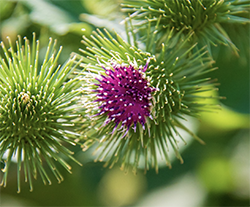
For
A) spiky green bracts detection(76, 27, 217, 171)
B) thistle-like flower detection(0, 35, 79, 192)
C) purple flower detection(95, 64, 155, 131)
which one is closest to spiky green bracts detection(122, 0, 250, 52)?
spiky green bracts detection(76, 27, 217, 171)

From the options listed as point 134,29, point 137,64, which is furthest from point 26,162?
point 134,29

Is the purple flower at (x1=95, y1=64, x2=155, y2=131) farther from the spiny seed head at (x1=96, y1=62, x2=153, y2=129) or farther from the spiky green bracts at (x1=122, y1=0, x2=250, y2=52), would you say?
the spiky green bracts at (x1=122, y1=0, x2=250, y2=52)

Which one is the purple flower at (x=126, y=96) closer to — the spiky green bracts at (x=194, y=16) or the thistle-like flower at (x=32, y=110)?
the thistle-like flower at (x=32, y=110)

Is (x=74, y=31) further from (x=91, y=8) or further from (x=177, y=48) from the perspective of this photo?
(x=177, y=48)

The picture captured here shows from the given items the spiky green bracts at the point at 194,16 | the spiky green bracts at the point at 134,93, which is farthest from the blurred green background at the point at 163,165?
the spiky green bracts at the point at 134,93

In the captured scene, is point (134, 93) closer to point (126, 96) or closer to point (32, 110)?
point (126, 96)

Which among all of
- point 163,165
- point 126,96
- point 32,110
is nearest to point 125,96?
point 126,96
